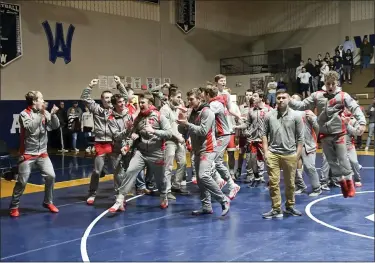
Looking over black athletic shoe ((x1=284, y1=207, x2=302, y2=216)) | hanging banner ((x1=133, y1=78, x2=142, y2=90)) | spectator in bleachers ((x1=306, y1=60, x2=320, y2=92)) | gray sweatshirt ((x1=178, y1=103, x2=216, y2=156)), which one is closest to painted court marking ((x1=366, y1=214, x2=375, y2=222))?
black athletic shoe ((x1=284, y1=207, x2=302, y2=216))

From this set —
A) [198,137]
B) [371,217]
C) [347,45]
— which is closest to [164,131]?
[198,137]

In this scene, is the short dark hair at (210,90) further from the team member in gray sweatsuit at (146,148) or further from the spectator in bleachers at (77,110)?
the spectator in bleachers at (77,110)

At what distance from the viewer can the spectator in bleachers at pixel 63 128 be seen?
18938 mm

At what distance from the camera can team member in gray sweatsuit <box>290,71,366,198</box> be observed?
6.96m

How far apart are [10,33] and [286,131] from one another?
14.9 metres

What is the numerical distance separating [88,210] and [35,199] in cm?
165

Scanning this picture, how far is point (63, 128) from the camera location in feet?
63.1

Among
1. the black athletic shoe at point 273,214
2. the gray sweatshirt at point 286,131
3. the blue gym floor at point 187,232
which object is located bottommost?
the blue gym floor at point 187,232

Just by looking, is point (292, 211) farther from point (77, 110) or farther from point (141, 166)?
point (77, 110)

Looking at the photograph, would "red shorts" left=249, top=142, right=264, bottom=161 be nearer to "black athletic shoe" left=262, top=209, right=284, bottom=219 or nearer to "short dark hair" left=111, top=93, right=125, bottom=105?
"black athletic shoe" left=262, top=209, right=284, bottom=219

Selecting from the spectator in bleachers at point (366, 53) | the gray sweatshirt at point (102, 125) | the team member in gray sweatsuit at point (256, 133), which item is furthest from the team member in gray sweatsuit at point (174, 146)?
the spectator in bleachers at point (366, 53)

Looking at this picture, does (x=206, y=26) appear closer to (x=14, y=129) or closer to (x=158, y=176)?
(x=14, y=129)

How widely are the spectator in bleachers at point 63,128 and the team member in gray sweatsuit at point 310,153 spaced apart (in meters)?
12.0

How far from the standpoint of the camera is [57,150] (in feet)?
63.7
